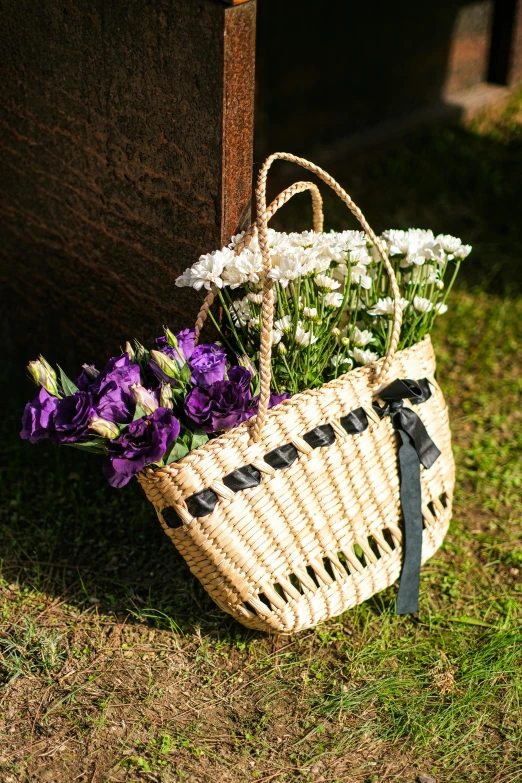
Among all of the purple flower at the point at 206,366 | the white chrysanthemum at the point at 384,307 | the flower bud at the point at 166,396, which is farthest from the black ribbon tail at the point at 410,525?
the flower bud at the point at 166,396

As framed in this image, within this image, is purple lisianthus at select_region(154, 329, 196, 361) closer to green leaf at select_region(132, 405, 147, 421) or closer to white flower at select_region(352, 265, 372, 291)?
green leaf at select_region(132, 405, 147, 421)

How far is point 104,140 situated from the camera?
2451 millimetres

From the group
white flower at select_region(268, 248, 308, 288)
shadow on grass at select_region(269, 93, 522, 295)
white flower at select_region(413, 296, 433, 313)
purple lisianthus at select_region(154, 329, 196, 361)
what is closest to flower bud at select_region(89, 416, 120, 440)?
purple lisianthus at select_region(154, 329, 196, 361)

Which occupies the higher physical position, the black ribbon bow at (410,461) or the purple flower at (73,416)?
the purple flower at (73,416)

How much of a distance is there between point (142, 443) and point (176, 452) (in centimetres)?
11

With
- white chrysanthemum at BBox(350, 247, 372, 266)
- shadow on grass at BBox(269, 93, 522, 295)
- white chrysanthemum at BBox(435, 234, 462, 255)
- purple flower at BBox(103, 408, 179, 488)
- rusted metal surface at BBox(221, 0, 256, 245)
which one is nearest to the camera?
purple flower at BBox(103, 408, 179, 488)

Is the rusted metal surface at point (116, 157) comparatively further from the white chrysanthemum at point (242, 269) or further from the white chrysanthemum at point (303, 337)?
the white chrysanthemum at point (303, 337)

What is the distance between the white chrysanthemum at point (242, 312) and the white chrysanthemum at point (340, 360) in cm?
25

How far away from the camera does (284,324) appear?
2.10m

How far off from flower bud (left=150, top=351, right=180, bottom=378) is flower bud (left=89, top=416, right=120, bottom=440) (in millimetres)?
170

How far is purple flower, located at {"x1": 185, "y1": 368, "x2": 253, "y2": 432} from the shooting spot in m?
1.87

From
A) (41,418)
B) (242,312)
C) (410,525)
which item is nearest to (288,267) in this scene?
(242,312)

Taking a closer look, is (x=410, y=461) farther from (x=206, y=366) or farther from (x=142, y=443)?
(x=142, y=443)

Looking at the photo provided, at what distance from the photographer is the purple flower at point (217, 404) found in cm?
187
